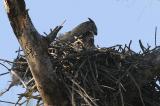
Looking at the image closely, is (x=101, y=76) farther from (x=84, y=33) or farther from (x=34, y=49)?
(x=84, y=33)

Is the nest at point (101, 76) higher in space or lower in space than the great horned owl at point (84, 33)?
lower

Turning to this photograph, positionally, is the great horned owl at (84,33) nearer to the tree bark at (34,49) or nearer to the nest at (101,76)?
the nest at (101,76)

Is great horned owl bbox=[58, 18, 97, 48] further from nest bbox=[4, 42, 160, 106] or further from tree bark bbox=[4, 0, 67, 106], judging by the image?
tree bark bbox=[4, 0, 67, 106]

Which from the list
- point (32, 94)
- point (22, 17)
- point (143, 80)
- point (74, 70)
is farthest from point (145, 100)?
point (22, 17)

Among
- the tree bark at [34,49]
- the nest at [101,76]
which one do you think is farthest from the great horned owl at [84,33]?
the tree bark at [34,49]

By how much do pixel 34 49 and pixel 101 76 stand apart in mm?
890

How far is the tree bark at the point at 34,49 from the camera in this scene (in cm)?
339

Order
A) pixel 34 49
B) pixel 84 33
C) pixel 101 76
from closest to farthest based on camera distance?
1. pixel 34 49
2. pixel 101 76
3. pixel 84 33

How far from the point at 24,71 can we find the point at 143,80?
1.10m

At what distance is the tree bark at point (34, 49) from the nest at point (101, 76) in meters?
0.20

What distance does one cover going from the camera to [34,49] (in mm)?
3527

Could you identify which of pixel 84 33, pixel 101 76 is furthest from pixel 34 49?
pixel 84 33

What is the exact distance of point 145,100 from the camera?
4.31 meters

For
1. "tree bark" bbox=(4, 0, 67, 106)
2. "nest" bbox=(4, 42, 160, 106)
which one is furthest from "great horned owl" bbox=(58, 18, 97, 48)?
"tree bark" bbox=(4, 0, 67, 106)
